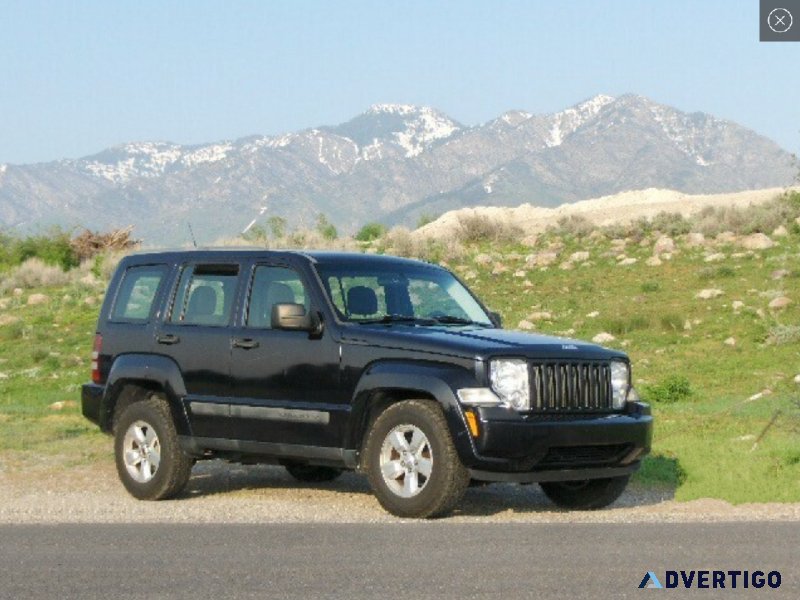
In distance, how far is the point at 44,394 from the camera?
28.1 m

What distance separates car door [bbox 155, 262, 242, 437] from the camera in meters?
13.3

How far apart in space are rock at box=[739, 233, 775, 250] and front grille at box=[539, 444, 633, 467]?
86.5 feet

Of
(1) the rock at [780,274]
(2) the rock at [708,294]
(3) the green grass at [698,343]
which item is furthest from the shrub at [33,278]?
(1) the rock at [780,274]

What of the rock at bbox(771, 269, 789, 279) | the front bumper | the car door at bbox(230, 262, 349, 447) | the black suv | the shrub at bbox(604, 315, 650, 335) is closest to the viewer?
the front bumper

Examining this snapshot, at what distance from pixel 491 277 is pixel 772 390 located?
1571cm

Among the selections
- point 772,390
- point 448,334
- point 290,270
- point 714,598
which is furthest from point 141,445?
point 772,390

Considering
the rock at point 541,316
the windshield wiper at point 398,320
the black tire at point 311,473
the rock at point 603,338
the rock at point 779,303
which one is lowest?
the rock at point 603,338

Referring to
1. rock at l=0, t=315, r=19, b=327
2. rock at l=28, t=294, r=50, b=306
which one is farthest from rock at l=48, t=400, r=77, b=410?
rock at l=28, t=294, r=50, b=306

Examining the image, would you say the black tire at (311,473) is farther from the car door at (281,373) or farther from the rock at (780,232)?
the rock at (780,232)

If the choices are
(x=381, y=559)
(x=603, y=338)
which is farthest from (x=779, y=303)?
(x=381, y=559)

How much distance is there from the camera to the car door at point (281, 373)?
1265 centimetres

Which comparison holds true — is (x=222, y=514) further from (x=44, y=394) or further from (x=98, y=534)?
(x=44, y=394)

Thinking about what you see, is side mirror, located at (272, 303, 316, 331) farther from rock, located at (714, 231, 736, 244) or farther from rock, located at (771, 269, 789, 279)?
rock, located at (714, 231, 736, 244)
